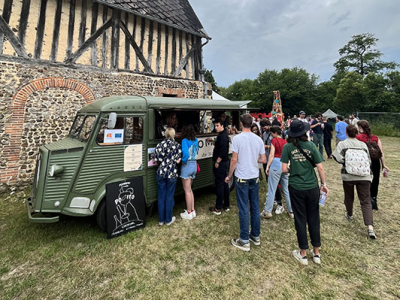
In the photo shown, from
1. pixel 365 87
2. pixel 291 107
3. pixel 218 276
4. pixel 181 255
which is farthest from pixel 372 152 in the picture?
pixel 291 107

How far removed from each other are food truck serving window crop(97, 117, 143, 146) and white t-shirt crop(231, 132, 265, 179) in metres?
1.91

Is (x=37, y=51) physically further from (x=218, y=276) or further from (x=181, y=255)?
(x=218, y=276)

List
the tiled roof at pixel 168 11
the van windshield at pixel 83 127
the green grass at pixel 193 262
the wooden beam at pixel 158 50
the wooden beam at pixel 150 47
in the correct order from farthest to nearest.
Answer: the wooden beam at pixel 158 50 < the wooden beam at pixel 150 47 < the tiled roof at pixel 168 11 < the van windshield at pixel 83 127 < the green grass at pixel 193 262

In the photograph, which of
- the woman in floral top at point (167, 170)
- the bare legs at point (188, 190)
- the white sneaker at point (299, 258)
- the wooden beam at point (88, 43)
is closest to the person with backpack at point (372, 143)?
the white sneaker at point (299, 258)

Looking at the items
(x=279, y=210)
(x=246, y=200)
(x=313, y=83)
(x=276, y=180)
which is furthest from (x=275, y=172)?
(x=313, y=83)

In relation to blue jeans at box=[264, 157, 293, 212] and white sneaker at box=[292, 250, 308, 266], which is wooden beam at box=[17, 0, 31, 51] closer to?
blue jeans at box=[264, 157, 293, 212]

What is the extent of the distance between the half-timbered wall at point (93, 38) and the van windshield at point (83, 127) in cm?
424

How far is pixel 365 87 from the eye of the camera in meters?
24.0

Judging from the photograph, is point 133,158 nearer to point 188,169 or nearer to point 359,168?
point 188,169

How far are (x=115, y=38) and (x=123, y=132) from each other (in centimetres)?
607

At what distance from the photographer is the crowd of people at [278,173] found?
2.76 meters

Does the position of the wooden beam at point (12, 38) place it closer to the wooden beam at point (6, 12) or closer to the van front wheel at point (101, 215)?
the wooden beam at point (6, 12)

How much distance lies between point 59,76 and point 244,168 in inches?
286

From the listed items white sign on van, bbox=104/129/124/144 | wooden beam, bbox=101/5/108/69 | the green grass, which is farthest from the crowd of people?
wooden beam, bbox=101/5/108/69
